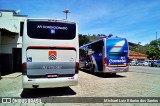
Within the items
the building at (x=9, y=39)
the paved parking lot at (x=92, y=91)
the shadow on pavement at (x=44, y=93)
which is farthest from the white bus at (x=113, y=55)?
the building at (x=9, y=39)

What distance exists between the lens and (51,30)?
1005cm

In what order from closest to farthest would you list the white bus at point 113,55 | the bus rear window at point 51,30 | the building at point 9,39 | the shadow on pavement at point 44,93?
the bus rear window at point 51,30 < the shadow on pavement at point 44,93 < the white bus at point 113,55 < the building at point 9,39

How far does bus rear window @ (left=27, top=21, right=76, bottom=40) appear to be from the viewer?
9.75 m

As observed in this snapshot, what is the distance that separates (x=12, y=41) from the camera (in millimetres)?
22344

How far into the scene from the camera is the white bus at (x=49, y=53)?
952 centimetres

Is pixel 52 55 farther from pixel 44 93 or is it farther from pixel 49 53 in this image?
pixel 44 93

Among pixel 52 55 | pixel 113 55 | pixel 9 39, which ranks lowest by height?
pixel 52 55

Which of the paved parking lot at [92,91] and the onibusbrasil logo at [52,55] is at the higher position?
the onibusbrasil logo at [52,55]

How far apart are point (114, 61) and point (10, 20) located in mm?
12190

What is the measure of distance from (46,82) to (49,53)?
1341mm

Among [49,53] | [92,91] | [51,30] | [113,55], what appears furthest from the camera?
[113,55]

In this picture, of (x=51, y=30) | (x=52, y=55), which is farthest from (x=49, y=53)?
(x=51, y=30)

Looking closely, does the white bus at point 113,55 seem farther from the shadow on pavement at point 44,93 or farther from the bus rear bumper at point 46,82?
the bus rear bumper at point 46,82

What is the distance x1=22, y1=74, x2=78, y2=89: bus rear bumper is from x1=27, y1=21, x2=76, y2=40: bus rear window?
1939 millimetres
